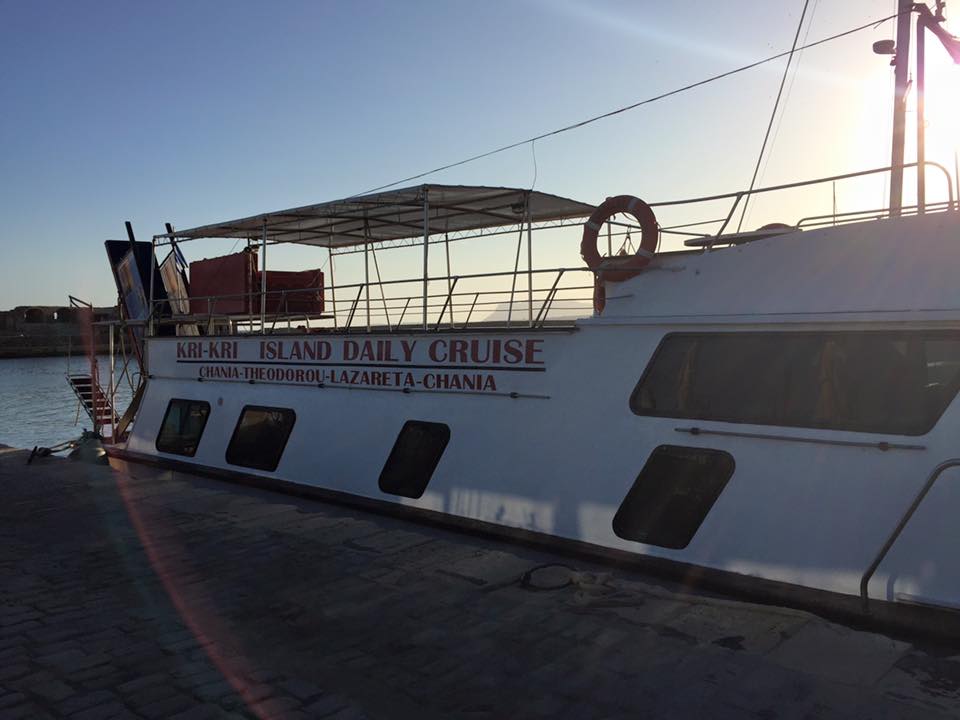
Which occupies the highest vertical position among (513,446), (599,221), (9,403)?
(599,221)

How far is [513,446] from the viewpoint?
784 cm

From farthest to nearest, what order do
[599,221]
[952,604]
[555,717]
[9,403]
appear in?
[9,403] → [599,221] → [952,604] → [555,717]

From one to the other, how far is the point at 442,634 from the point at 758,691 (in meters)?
1.97

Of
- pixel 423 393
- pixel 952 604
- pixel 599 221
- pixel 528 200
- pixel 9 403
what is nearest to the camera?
pixel 952 604

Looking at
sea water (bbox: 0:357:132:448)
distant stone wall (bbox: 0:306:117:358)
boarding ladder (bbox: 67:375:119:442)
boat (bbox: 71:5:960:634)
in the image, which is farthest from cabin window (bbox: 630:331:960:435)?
distant stone wall (bbox: 0:306:117:358)

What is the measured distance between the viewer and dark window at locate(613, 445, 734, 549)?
632 cm

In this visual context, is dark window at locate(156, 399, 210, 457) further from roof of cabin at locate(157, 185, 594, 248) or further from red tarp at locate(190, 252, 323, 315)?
roof of cabin at locate(157, 185, 594, 248)

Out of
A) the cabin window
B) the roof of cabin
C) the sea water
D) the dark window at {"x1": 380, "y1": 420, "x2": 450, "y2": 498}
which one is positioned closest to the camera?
the cabin window

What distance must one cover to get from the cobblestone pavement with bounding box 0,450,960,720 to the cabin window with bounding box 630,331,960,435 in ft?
4.76

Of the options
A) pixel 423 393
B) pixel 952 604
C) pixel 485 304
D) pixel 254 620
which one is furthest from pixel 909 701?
pixel 485 304

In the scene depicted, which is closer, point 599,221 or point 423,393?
point 599,221

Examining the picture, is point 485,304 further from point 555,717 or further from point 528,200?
point 555,717

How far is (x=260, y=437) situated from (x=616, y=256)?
19.5ft

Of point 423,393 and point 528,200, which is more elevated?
point 528,200
